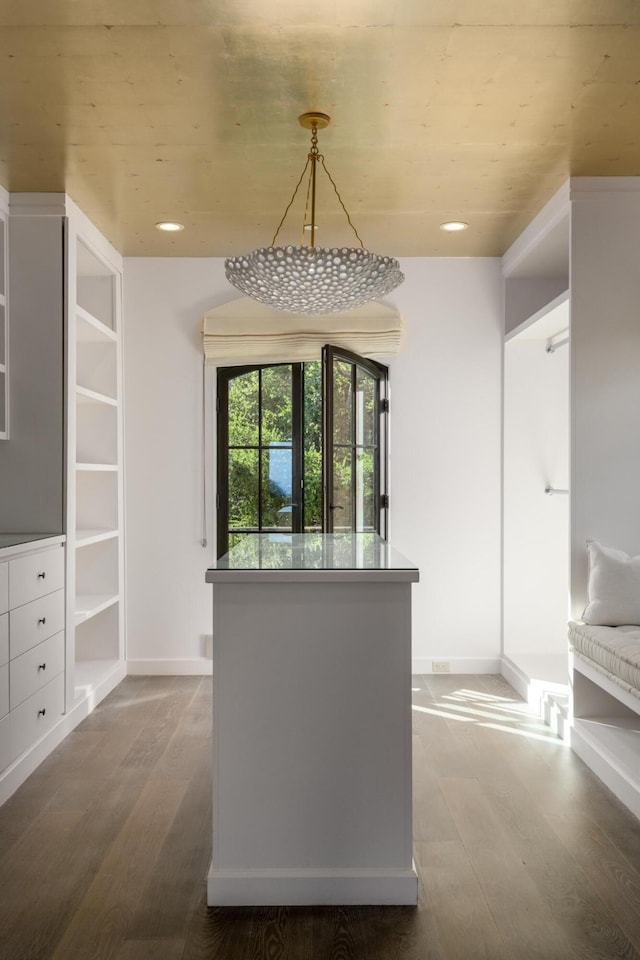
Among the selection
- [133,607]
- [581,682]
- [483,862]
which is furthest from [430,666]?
[483,862]

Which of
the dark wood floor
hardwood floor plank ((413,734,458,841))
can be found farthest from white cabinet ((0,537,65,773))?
hardwood floor plank ((413,734,458,841))

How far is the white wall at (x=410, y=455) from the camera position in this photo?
4863 mm

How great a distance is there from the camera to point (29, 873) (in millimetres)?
2398

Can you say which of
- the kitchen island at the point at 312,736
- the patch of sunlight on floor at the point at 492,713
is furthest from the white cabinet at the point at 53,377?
the patch of sunlight on floor at the point at 492,713

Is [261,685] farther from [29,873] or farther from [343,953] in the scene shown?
[29,873]

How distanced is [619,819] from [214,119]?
293 centimetres

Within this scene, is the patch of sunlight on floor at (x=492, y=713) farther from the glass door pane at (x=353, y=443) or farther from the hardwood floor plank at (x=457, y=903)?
the hardwood floor plank at (x=457, y=903)

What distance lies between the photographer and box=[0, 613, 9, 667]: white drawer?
297 centimetres

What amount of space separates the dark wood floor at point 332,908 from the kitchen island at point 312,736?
0.10 m

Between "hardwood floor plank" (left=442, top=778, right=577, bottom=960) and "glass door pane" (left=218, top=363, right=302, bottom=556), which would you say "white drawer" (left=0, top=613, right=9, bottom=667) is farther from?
"glass door pane" (left=218, top=363, right=302, bottom=556)

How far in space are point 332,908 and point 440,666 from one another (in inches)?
108

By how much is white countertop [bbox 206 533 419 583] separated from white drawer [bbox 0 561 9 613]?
0.92 m

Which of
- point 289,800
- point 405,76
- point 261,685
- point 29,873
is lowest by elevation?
point 29,873

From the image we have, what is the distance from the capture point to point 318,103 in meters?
2.79
